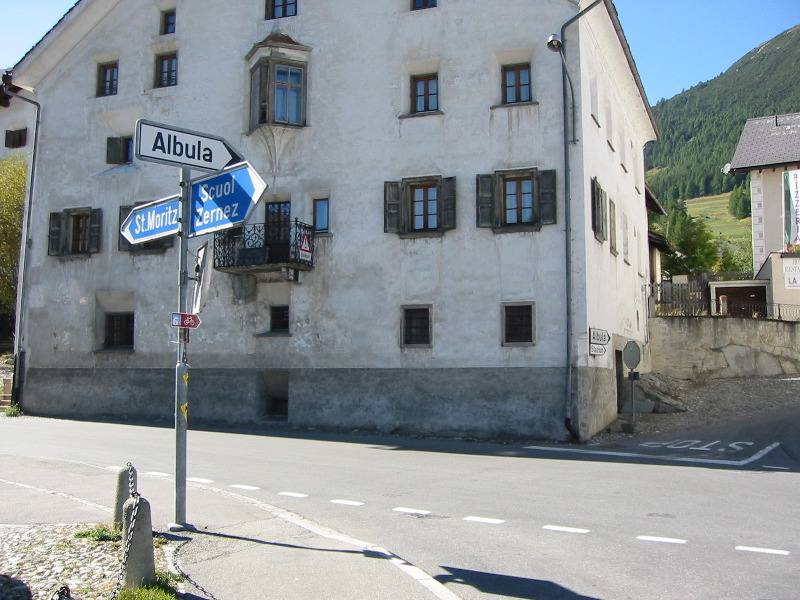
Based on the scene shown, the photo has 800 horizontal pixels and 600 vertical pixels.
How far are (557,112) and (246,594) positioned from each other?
56.5 feet

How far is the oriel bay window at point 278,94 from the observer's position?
2319cm

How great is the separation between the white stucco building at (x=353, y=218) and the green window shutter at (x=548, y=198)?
37mm

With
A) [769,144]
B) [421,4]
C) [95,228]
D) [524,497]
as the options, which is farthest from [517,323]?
[769,144]

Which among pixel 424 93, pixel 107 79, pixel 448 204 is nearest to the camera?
pixel 448 204

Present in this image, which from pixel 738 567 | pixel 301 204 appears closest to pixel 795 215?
pixel 301 204

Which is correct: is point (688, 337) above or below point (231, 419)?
above

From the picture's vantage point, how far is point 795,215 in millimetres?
41812

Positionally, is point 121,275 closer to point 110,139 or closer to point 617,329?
point 110,139

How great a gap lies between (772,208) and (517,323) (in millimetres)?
35500

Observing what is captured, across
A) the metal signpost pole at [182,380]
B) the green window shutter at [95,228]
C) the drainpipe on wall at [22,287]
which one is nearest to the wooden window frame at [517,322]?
the metal signpost pole at [182,380]

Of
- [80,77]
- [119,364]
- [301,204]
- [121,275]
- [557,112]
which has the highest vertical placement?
[80,77]

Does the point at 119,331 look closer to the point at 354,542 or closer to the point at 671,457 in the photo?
the point at 671,457

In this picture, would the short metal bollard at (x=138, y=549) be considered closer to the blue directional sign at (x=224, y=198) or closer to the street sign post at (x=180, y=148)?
the blue directional sign at (x=224, y=198)

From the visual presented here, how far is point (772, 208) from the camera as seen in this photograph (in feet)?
162
